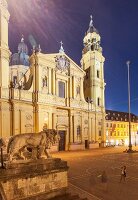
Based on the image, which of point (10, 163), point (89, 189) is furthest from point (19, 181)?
point (89, 189)

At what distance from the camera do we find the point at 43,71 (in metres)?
46.9

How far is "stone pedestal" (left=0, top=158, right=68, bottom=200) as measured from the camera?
383 inches

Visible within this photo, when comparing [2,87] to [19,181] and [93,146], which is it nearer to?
[93,146]

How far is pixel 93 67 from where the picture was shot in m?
58.6

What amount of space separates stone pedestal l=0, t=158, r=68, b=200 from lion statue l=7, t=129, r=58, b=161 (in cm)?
43

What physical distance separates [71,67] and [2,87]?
18.5 metres

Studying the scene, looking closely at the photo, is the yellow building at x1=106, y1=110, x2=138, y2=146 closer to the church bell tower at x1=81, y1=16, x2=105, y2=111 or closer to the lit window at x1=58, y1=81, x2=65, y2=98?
the church bell tower at x1=81, y1=16, x2=105, y2=111

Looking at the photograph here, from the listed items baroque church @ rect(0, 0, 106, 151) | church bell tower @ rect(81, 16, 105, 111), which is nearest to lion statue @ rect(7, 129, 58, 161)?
baroque church @ rect(0, 0, 106, 151)

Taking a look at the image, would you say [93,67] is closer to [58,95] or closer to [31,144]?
[58,95]

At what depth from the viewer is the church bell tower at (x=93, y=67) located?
58.1 meters

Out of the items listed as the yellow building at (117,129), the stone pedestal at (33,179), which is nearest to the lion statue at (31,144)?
the stone pedestal at (33,179)

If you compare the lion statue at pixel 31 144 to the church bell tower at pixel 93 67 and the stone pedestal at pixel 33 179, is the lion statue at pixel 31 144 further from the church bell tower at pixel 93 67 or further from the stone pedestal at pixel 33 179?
the church bell tower at pixel 93 67

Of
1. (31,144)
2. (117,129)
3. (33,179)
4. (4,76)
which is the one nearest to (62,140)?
(4,76)

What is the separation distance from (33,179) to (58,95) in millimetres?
39278
